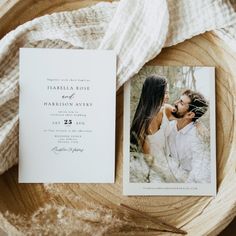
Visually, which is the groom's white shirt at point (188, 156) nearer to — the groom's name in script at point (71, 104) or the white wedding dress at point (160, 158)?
the white wedding dress at point (160, 158)

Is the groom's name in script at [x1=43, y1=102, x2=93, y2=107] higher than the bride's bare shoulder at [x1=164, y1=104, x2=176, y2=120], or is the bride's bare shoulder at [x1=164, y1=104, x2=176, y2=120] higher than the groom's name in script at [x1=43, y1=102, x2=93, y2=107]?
the groom's name in script at [x1=43, y1=102, x2=93, y2=107]

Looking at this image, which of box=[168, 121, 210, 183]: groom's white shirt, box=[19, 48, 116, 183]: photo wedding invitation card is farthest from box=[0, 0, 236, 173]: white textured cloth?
box=[168, 121, 210, 183]: groom's white shirt

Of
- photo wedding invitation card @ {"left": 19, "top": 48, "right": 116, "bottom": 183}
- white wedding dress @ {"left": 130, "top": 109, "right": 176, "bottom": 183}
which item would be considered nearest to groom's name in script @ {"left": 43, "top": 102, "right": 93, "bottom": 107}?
photo wedding invitation card @ {"left": 19, "top": 48, "right": 116, "bottom": 183}

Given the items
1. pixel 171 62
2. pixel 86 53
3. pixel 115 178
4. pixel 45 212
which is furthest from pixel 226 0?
pixel 45 212

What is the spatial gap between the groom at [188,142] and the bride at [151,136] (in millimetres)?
11

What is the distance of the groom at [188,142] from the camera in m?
0.62

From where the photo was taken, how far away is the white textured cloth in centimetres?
60

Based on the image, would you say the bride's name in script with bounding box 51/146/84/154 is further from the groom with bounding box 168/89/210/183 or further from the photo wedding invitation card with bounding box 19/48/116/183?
the groom with bounding box 168/89/210/183

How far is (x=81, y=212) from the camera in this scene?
605 millimetres

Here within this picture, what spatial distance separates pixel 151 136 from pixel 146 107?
0.05 metres

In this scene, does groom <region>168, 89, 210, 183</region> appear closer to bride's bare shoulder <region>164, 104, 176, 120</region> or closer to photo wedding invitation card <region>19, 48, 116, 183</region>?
bride's bare shoulder <region>164, 104, 176, 120</region>

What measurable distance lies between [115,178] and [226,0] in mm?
352

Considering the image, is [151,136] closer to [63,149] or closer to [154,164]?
[154,164]

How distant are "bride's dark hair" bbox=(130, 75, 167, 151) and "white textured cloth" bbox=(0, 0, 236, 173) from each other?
4cm
